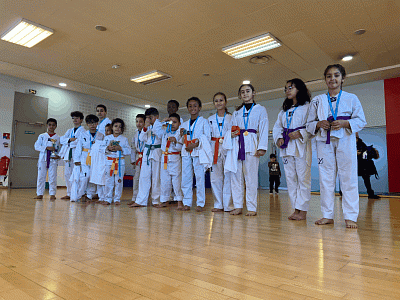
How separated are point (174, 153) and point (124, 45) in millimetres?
3010

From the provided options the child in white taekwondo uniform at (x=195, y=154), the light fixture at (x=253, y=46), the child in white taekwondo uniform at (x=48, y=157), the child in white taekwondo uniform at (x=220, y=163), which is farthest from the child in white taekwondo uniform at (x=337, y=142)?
the child in white taekwondo uniform at (x=48, y=157)

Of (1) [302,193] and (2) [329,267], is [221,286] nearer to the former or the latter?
(2) [329,267]

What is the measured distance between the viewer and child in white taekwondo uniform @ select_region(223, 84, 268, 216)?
3197mm

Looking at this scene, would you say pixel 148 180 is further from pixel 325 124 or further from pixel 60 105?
pixel 60 105

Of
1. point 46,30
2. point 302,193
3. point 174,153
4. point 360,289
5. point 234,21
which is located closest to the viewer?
point 360,289

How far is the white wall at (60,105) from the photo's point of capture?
777 cm

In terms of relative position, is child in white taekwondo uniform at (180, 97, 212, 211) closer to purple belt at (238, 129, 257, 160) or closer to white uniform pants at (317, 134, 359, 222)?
purple belt at (238, 129, 257, 160)

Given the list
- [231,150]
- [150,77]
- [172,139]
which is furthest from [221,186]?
[150,77]

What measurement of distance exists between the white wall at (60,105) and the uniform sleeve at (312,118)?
7.99 m

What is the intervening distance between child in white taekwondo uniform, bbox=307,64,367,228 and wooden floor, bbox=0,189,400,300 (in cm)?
30

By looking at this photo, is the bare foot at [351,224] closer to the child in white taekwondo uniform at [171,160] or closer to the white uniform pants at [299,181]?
the white uniform pants at [299,181]

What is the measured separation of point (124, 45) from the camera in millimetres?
5699

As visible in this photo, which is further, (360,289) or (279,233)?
(279,233)

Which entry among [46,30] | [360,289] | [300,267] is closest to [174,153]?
[300,267]
